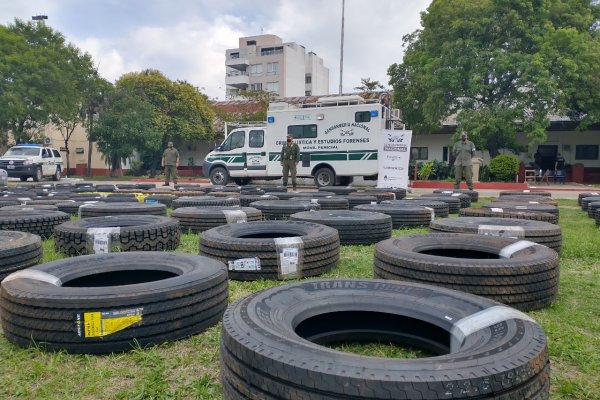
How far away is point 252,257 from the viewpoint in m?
3.83

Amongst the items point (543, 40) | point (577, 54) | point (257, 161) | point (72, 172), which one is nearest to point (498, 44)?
point (543, 40)

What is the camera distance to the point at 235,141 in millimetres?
17516

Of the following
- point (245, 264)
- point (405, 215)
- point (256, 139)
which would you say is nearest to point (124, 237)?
point (245, 264)

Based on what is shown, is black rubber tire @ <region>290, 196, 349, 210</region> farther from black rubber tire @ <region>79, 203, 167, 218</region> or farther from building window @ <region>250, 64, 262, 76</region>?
building window @ <region>250, 64, 262, 76</region>

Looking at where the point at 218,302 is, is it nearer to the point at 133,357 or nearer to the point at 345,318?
the point at 133,357

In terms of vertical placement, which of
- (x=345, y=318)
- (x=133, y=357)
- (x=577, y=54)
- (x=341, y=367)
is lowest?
(x=133, y=357)

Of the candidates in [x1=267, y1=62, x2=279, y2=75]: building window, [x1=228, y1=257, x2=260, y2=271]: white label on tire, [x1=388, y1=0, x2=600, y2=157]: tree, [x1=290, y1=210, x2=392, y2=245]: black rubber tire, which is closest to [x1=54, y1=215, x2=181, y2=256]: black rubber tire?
[x1=228, y1=257, x2=260, y2=271]: white label on tire

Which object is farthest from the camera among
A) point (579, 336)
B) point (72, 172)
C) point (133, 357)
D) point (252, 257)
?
point (72, 172)

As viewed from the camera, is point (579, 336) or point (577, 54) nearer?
point (579, 336)

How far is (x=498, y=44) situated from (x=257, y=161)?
44.1 ft

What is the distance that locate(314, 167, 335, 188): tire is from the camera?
1628cm

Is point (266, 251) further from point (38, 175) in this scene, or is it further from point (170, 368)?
point (38, 175)

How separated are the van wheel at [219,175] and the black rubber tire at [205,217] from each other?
1173cm

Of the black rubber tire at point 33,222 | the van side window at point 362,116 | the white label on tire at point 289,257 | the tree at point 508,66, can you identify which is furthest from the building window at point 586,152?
the black rubber tire at point 33,222
